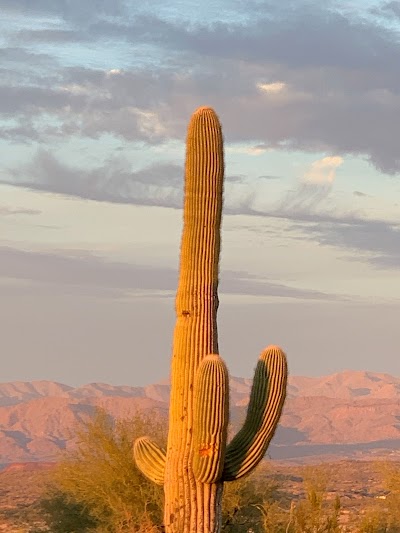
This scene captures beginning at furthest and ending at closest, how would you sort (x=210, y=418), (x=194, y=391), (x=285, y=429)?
(x=285, y=429) → (x=194, y=391) → (x=210, y=418)

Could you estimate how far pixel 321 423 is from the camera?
633 feet

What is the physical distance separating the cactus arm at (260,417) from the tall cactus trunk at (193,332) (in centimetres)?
45

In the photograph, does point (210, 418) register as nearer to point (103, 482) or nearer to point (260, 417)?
point (260, 417)

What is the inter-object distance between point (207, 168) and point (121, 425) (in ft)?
43.8

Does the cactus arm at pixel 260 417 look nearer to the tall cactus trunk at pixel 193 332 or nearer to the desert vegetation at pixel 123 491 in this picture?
the tall cactus trunk at pixel 193 332

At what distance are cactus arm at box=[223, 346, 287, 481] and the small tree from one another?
984 cm

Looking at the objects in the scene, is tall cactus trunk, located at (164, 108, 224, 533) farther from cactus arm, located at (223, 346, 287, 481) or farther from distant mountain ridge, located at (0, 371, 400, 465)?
distant mountain ridge, located at (0, 371, 400, 465)

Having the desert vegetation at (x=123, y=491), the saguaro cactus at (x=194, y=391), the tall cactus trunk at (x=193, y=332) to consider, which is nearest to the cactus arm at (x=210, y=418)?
the saguaro cactus at (x=194, y=391)

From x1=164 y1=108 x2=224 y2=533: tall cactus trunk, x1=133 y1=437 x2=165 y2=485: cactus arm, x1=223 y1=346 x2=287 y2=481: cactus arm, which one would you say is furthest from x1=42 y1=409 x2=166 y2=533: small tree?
x1=223 y1=346 x2=287 y2=481: cactus arm

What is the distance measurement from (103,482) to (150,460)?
1073 centimetres

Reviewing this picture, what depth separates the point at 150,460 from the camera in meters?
15.6

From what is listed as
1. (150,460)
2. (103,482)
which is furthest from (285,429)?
(150,460)

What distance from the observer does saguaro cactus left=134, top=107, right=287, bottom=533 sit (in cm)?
1449

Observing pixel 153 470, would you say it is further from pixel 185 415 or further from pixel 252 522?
pixel 252 522
